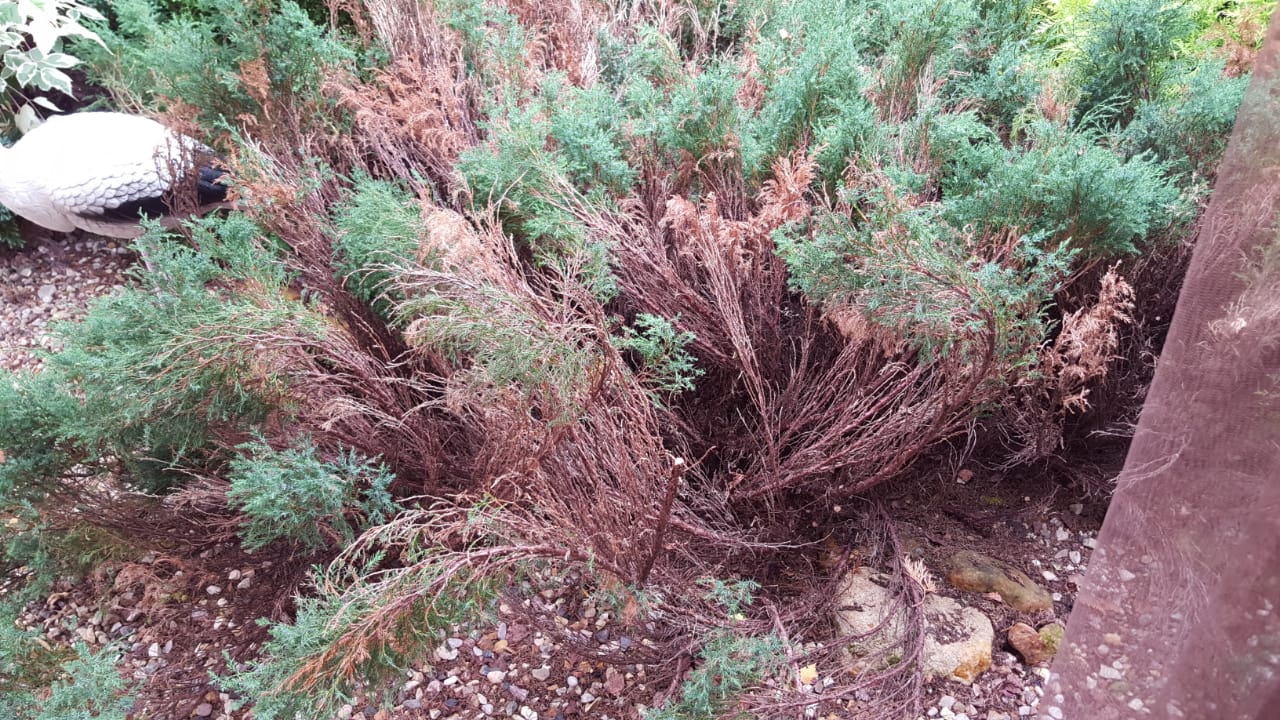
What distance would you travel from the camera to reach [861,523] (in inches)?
88.9

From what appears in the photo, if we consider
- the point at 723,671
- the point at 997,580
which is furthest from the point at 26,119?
the point at 997,580

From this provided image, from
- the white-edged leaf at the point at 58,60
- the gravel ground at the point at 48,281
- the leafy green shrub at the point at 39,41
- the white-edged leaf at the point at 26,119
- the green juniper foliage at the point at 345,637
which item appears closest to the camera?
the green juniper foliage at the point at 345,637

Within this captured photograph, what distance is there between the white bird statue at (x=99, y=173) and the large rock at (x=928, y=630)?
258cm

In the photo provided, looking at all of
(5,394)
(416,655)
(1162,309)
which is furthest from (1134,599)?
(5,394)

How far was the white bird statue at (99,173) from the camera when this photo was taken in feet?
10.2

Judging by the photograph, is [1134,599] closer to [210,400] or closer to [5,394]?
[210,400]

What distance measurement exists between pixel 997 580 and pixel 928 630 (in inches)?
11.2

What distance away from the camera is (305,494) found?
1.83 meters

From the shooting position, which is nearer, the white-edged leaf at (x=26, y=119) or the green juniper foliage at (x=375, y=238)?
the green juniper foliage at (x=375, y=238)

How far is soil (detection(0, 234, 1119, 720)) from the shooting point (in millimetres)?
1962

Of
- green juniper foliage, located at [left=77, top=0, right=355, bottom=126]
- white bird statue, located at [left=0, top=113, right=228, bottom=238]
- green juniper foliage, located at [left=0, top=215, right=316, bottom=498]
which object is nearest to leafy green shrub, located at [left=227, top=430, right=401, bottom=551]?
green juniper foliage, located at [left=0, top=215, right=316, bottom=498]

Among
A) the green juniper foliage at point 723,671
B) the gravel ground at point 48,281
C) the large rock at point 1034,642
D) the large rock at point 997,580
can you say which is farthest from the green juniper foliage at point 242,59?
the large rock at point 1034,642

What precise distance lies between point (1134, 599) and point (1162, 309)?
180 centimetres

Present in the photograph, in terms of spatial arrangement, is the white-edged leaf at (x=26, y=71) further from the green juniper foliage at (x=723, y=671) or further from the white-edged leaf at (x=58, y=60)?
the green juniper foliage at (x=723, y=671)
